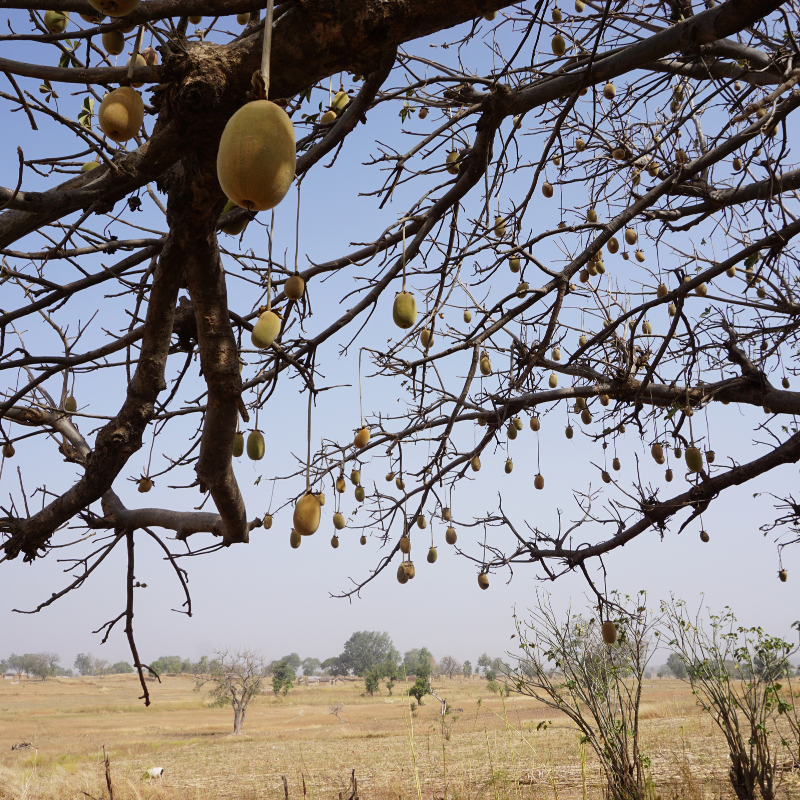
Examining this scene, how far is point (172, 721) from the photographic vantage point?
32.1 metres

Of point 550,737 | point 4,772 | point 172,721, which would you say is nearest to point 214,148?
point 4,772

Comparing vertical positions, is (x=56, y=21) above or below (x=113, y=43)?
above

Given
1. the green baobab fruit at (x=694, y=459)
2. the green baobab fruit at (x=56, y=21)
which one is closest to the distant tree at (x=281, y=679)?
the green baobab fruit at (x=694, y=459)

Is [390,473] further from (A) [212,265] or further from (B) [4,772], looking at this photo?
(B) [4,772]

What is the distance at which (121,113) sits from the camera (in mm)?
1306

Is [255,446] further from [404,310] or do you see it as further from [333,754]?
[333,754]

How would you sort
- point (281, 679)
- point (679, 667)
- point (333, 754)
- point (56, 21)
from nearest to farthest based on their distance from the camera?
point (56, 21) < point (333, 754) < point (679, 667) < point (281, 679)

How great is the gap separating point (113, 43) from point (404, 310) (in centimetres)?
125

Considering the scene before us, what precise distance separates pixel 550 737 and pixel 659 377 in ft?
50.9

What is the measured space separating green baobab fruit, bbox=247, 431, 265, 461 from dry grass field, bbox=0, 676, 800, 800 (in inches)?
83.2

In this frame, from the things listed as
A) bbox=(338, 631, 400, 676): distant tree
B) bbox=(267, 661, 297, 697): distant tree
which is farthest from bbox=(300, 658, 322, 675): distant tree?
bbox=(267, 661, 297, 697): distant tree

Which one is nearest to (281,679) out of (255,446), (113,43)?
(255,446)

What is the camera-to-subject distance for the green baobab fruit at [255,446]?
2299 millimetres

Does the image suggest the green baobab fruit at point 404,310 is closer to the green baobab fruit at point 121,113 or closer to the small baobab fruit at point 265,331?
the small baobab fruit at point 265,331
